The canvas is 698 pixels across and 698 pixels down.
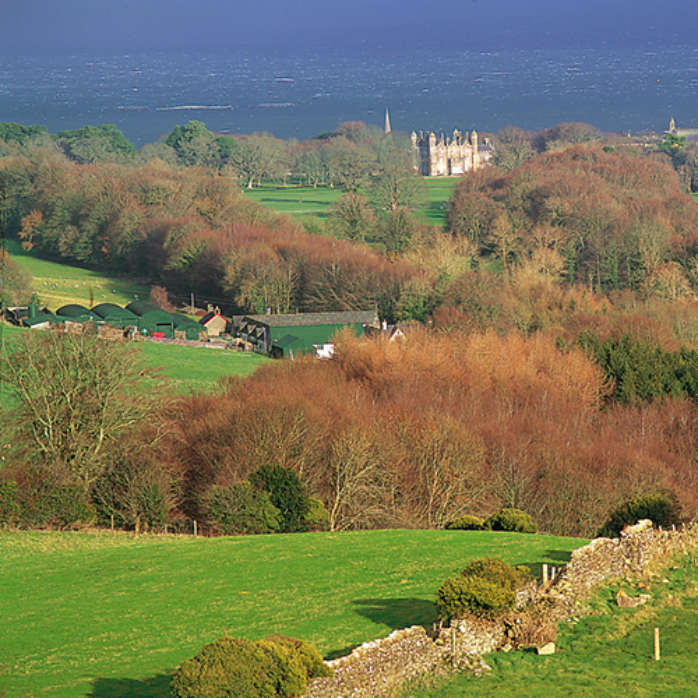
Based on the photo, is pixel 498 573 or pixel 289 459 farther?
pixel 289 459

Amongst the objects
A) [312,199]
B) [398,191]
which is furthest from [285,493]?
[312,199]

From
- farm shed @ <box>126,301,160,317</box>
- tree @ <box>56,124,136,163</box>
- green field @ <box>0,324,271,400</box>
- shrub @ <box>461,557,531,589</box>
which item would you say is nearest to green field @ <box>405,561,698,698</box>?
shrub @ <box>461,557,531,589</box>

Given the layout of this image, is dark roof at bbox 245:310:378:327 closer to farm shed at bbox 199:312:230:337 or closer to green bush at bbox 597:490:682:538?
farm shed at bbox 199:312:230:337

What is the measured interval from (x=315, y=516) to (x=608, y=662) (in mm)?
15289

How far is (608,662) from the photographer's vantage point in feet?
50.2

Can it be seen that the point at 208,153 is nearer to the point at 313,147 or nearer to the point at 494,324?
the point at 313,147

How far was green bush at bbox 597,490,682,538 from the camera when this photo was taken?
25.5 m

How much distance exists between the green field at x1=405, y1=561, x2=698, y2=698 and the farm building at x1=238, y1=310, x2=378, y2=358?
49.0 m

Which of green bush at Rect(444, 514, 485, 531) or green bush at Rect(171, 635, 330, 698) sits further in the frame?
green bush at Rect(444, 514, 485, 531)

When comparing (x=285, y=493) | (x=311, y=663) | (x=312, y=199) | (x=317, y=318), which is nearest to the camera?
(x=311, y=663)

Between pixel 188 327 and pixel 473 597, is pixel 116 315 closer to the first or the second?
pixel 188 327

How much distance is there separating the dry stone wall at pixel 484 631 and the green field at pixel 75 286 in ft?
213

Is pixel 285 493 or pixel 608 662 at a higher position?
pixel 608 662

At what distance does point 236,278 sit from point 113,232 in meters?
20.0
